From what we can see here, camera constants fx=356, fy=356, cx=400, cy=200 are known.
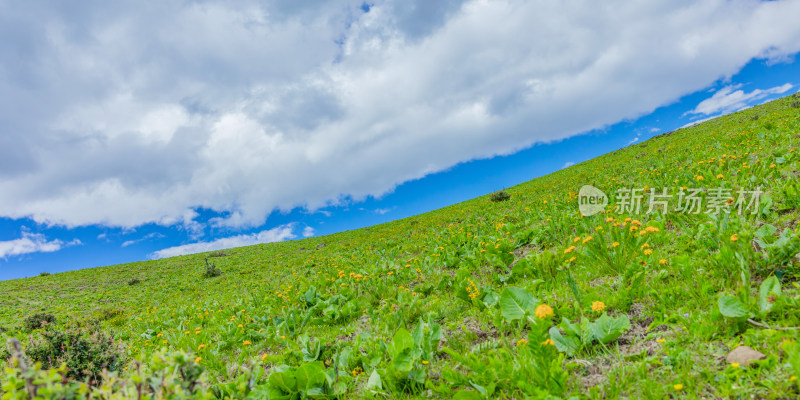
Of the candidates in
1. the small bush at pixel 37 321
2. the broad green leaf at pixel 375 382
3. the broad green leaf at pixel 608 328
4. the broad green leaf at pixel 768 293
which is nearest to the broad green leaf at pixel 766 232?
the broad green leaf at pixel 768 293

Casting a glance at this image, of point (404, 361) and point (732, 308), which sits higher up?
point (404, 361)

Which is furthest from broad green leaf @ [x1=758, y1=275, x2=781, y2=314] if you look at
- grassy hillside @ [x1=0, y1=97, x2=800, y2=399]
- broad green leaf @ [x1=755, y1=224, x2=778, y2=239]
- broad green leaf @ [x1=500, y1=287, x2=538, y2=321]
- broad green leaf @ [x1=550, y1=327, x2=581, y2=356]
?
broad green leaf @ [x1=500, y1=287, x2=538, y2=321]

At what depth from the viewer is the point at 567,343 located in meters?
3.75

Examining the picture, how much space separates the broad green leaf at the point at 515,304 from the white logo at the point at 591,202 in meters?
5.56

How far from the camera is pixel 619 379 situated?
3178 mm

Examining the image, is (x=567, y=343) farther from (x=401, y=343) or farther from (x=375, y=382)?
(x=375, y=382)

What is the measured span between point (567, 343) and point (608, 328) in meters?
0.44

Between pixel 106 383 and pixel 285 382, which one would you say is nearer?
pixel 106 383

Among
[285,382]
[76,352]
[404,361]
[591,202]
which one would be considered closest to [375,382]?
[404,361]

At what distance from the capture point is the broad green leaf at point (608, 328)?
3.65 m

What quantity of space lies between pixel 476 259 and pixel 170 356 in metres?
6.89

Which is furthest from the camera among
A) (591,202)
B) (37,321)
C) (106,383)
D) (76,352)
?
(37,321)

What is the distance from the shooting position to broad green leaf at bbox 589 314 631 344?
12.0ft

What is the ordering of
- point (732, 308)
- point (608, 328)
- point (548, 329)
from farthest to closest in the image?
point (548, 329), point (608, 328), point (732, 308)
